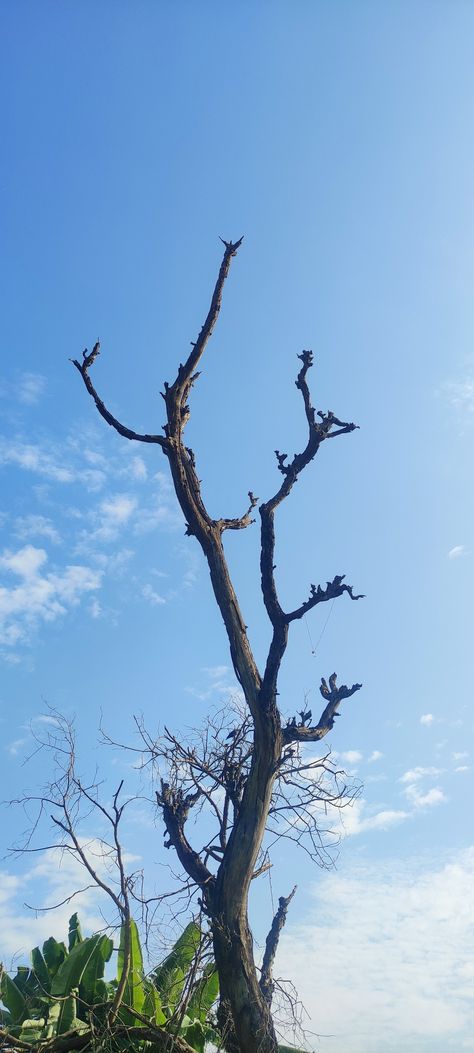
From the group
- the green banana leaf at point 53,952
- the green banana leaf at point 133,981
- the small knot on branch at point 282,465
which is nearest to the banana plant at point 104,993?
the green banana leaf at point 133,981

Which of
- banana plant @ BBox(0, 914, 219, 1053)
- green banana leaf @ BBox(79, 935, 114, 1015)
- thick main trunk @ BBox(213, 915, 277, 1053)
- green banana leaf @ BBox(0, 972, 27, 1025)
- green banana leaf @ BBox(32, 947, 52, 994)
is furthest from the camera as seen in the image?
green banana leaf @ BBox(32, 947, 52, 994)

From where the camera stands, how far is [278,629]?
315 inches

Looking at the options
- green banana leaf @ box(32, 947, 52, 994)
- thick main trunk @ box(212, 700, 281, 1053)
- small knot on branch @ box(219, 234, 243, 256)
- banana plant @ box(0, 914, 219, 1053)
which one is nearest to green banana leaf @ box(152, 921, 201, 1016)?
banana plant @ box(0, 914, 219, 1053)

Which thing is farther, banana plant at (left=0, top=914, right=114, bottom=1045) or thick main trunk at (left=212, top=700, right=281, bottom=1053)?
banana plant at (left=0, top=914, right=114, bottom=1045)

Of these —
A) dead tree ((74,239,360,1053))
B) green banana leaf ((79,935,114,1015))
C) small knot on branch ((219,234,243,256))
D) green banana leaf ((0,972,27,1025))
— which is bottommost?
green banana leaf ((0,972,27,1025))

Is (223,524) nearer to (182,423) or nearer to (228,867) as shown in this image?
(182,423)

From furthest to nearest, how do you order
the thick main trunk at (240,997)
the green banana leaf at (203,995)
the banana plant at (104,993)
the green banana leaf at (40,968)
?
the green banana leaf at (40,968)
the banana plant at (104,993)
the green banana leaf at (203,995)
the thick main trunk at (240,997)

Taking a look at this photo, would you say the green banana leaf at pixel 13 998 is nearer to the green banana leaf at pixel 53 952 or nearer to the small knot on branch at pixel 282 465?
the green banana leaf at pixel 53 952

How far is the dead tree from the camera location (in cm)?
696

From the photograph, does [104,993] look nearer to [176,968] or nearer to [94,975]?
[94,975]

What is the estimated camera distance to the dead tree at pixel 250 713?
6.96m

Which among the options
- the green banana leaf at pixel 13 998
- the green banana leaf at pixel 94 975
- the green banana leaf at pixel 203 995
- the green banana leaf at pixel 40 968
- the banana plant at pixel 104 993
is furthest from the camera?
the green banana leaf at pixel 40 968

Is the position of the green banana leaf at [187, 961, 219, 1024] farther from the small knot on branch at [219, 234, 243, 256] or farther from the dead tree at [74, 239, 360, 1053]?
the small knot on branch at [219, 234, 243, 256]

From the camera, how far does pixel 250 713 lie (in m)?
8.23
